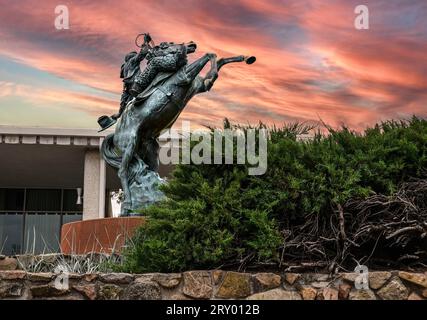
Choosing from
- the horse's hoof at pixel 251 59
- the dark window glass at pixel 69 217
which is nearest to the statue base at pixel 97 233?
the horse's hoof at pixel 251 59

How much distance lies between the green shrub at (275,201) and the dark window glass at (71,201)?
20567mm

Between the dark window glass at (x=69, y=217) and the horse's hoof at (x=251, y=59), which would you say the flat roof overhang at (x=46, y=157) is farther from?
the horse's hoof at (x=251, y=59)

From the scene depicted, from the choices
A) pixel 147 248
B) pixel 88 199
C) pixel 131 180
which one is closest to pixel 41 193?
pixel 88 199

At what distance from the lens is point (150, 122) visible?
947cm

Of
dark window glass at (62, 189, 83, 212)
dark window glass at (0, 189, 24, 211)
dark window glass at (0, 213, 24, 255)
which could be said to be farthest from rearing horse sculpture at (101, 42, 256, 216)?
dark window glass at (0, 189, 24, 211)

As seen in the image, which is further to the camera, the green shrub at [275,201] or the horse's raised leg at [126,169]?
the horse's raised leg at [126,169]

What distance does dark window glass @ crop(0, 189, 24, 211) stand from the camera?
25.0 meters

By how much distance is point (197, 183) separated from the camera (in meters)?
5.35

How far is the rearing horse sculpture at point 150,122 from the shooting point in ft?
30.3

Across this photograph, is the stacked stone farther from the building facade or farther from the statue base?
the building facade

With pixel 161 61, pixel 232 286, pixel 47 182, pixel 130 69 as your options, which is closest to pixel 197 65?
pixel 161 61

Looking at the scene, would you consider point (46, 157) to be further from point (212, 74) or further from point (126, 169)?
point (212, 74)

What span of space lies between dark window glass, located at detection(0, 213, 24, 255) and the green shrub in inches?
793
